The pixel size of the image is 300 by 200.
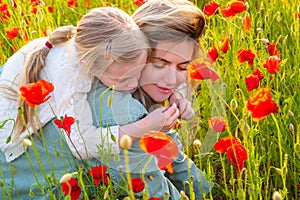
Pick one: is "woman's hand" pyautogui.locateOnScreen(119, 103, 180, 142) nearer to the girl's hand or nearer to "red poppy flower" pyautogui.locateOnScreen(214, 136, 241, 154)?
the girl's hand

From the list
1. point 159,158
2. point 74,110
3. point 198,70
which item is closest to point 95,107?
point 74,110

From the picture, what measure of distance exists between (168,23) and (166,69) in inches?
5.6

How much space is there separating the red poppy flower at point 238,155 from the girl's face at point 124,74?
1.36 feet

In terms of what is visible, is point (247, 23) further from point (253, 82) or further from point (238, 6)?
point (253, 82)

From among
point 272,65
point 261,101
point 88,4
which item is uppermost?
point 261,101

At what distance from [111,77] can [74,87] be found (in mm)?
107

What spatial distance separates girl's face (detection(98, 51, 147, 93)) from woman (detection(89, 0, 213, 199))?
3cm

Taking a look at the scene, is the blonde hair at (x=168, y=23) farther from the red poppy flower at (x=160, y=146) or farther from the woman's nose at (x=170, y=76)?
the red poppy flower at (x=160, y=146)

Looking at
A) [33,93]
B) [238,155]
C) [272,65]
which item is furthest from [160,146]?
[272,65]

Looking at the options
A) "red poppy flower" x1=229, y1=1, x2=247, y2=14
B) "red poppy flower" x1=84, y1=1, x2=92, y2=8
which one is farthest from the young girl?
"red poppy flower" x1=84, y1=1, x2=92, y2=8

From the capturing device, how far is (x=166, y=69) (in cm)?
174

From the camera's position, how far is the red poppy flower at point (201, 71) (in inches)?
69.0

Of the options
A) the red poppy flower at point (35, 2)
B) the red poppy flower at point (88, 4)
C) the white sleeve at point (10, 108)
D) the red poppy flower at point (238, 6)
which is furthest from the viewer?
the red poppy flower at point (88, 4)

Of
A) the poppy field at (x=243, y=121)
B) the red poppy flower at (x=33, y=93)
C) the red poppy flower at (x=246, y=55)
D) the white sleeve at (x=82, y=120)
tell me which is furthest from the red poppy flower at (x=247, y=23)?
the red poppy flower at (x=33, y=93)
